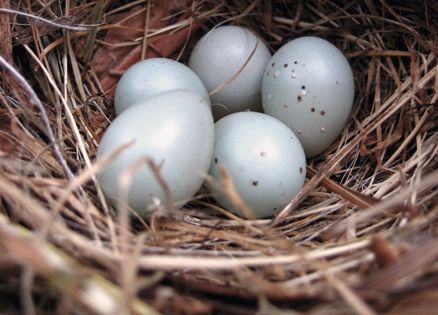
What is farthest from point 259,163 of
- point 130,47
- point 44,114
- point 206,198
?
point 130,47

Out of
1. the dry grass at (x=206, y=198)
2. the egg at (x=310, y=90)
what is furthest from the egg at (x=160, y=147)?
the egg at (x=310, y=90)

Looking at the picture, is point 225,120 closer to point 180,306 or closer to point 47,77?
point 47,77

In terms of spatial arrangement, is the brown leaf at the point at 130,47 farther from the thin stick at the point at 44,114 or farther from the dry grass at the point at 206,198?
the thin stick at the point at 44,114

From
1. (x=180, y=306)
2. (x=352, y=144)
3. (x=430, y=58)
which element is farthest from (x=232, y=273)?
(x=430, y=58)

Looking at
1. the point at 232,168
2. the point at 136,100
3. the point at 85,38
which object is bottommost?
the point at 232,168

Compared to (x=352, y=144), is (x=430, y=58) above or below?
above

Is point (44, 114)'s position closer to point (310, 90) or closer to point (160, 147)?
point (160, 147)

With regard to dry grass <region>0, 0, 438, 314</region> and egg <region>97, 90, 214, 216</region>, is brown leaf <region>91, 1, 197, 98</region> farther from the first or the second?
egg <region>97, 90, 214, 216</region>
